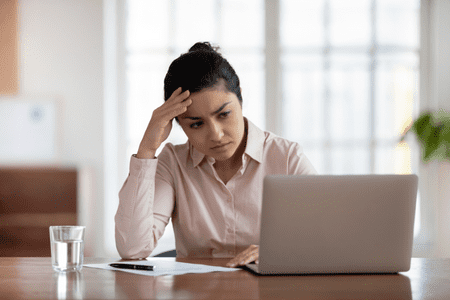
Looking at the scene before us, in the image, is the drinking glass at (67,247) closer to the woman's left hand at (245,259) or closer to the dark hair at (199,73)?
the woman's left hand at (245,259)

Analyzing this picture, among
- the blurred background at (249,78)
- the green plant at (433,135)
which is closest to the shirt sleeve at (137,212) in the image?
the blurred background at (249,78)

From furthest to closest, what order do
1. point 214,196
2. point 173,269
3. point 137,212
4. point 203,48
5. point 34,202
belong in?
point 34,202, point 203,48, point 214,196, point 137,212, point 173,269

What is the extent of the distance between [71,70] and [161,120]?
3.12 m

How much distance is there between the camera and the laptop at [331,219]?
1.02m

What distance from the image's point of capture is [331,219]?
3.35ft

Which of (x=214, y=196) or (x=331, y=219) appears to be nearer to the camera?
(x=331, y=219)

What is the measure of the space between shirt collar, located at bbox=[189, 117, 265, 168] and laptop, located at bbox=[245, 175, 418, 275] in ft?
2.25

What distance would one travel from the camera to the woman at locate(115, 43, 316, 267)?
1.53 m

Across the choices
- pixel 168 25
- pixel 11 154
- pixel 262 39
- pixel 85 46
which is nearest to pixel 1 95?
pixel 11 154

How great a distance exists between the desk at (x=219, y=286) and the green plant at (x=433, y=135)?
282 centimetres

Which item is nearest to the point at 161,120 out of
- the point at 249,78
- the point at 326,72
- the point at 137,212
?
the point at 137,212

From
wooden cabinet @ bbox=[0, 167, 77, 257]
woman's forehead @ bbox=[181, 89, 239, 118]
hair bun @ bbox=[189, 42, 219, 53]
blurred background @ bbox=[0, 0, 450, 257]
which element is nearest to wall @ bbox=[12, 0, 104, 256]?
blurred background @ bbox=[0, 0, 450, 257]

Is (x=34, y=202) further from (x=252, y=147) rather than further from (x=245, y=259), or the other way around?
(x=245, y=259)

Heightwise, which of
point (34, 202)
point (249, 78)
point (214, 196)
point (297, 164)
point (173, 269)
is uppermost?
point (249, 78)
